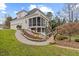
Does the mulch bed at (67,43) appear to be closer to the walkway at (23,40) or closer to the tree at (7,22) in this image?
the walkway at (23,40)

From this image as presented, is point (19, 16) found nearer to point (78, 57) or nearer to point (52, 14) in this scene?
point (52, 14)

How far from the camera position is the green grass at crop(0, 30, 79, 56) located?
3842mm

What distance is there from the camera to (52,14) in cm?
387

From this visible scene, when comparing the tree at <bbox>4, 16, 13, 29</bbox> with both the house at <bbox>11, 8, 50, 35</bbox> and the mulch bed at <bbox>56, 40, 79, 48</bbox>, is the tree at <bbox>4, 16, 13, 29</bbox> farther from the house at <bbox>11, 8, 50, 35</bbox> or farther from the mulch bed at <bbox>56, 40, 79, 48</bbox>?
the mulch bed at <bbox>56, 40, 79, 48</bbox>

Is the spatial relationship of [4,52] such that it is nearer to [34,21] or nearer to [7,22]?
[7,22]

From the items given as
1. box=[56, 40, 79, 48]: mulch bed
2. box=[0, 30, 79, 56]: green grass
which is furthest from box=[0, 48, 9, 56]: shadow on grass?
box=[56, 40, 79, 48]: mulch bed

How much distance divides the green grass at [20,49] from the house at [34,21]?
0.47ft

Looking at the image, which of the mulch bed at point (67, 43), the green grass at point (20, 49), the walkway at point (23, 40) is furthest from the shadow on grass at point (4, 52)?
the mulch bed at point (67, 43)

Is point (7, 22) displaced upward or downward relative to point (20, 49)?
upward

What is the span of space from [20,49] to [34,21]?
0.39 meters

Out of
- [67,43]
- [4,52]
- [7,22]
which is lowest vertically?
[4,52]

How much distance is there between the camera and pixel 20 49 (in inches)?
152

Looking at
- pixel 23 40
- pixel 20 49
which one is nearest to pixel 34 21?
pixel 23 40

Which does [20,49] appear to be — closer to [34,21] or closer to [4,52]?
[4,52]
